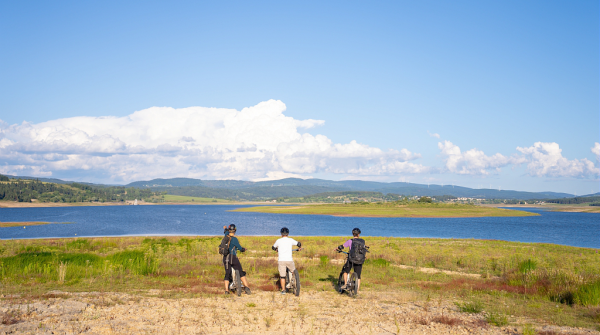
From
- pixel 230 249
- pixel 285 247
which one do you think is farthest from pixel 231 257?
pixel 285 247

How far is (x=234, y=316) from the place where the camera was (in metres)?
11.8

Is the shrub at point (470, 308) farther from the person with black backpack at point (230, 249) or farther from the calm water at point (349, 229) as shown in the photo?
the calm water at point (349, 229)

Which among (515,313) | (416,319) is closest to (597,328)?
(515,313)

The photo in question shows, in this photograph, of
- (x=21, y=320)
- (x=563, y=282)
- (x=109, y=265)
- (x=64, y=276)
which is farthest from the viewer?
(x=109, y=265)

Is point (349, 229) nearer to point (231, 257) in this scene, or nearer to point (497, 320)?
point (231, 257)

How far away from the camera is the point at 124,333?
996 cm

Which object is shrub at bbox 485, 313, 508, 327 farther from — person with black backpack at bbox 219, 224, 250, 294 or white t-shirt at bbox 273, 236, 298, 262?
person with black backpack at bbox 219, 224, 250, 294

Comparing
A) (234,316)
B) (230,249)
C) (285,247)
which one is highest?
(285,247)

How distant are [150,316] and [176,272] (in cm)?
957

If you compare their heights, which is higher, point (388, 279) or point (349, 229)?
point (388, 279)

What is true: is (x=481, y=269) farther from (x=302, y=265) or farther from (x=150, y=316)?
(x=150, y=316)

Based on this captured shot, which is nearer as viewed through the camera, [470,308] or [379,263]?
[470,308]

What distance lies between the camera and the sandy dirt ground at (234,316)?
10445 mm

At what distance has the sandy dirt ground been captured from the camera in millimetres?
10445
